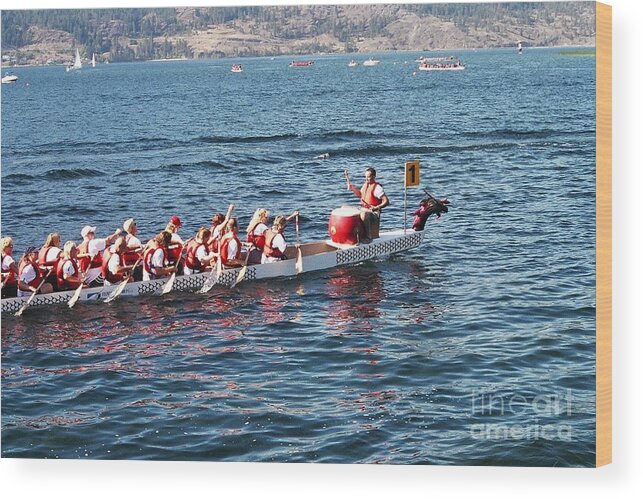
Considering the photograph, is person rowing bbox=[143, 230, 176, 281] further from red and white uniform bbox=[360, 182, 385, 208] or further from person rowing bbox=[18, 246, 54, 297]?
red and white uniform bbox=[360, 182, 385, 208]

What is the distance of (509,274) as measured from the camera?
12.5m

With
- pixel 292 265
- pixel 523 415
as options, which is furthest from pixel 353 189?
pixel 523 415

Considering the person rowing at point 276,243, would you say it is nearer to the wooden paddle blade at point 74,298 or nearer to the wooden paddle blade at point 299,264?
the wooden paddle blade at point 299,264

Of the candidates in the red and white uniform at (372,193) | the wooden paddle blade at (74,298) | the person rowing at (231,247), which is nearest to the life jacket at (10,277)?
the wooden paddle blade at (74,298)

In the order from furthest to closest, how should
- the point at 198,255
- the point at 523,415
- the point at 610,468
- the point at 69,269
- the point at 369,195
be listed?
the point at 198,255 → the point at 369,195 → the point at 69,269 → the point at 523,415 → the point at 610,468

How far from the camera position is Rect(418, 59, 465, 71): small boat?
11.9m

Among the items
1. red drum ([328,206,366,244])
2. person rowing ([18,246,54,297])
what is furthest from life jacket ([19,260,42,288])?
red drum ([328,206,366,244])

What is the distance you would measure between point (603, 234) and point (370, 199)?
3876mm

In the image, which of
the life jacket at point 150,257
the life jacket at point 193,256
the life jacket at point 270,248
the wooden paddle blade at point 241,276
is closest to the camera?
the life jacket at point 150,257

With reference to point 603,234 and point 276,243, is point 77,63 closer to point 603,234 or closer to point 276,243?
point 276,243

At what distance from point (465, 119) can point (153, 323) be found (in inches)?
165

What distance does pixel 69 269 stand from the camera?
1355 cm

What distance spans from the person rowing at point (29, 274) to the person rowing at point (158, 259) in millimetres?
1286

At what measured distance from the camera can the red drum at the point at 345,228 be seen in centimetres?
1461
